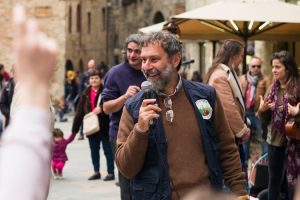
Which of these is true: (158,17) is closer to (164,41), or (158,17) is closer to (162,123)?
(164,41)

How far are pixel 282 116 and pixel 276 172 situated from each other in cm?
56

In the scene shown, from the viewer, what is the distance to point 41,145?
1507 millimetres

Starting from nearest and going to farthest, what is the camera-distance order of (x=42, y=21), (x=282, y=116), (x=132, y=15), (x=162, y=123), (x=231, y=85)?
1. (x=162, y=123)
2. (x=231, y=85)
3. (x=282, y=116)
4. (x=42, y=21)
5. (x=132, y=15)

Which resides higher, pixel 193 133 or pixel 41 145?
pixel 41 145

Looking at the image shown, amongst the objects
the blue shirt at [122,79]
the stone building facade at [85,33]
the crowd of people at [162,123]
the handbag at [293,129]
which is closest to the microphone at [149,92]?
the crowd of people at [162,123]

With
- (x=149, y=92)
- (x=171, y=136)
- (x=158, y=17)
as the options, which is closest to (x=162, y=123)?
(x=171, y=136)

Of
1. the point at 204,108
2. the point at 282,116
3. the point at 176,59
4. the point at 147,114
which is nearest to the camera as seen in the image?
the point at 147,114

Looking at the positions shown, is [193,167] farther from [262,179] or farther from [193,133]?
[262,179]

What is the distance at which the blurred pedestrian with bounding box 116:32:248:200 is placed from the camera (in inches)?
178

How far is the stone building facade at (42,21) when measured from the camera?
86.1ft

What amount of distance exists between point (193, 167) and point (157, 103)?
402 mm

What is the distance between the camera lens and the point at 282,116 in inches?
303

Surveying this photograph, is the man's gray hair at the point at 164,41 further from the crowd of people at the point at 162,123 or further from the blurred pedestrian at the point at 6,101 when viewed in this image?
the blurred pedestrian at the point at 6,101

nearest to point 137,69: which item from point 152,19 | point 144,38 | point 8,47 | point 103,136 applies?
point 144,38
